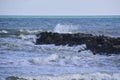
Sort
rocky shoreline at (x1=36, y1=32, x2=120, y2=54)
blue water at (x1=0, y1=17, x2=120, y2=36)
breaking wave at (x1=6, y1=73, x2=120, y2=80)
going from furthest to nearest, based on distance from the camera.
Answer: blue water at (x1=0, y1=17, x2=120, y2=36) < rocky shoreline at (x1=36, y1=32, x2=120, y2=54) < breaking wave at (x1=6, y1=73, x2=120, y2=80)

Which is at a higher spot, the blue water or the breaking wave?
the breaking wave

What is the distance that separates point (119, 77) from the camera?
973 centimetres

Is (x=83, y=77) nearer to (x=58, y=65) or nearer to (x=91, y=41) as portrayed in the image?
(x=58, y=65)

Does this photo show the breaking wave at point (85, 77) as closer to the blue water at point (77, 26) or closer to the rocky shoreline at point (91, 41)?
the rocky shoreline at point (91, 41)

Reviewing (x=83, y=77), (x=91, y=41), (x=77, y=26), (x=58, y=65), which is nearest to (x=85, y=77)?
(x=83, y=77)

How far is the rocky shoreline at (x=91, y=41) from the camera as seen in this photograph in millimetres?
13641

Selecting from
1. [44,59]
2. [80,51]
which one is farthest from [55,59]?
[80,51]

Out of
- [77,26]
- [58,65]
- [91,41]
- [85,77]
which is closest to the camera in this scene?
[85,77]

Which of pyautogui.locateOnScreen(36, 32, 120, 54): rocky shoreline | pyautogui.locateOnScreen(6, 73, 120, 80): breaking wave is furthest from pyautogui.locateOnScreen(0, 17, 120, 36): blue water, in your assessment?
pyautogui.locateOnScreen(6, 73, 120, 80): breaking wave

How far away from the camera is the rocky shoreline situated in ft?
44.8

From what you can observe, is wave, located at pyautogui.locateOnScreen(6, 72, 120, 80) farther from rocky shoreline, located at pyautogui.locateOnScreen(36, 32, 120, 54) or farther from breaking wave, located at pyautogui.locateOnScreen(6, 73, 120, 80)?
rocky shoreline, located at pyautogui.locateOnScreen(36, 32, 120, 54)

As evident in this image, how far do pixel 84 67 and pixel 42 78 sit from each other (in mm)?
1750

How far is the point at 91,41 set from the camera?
49.4 feet
